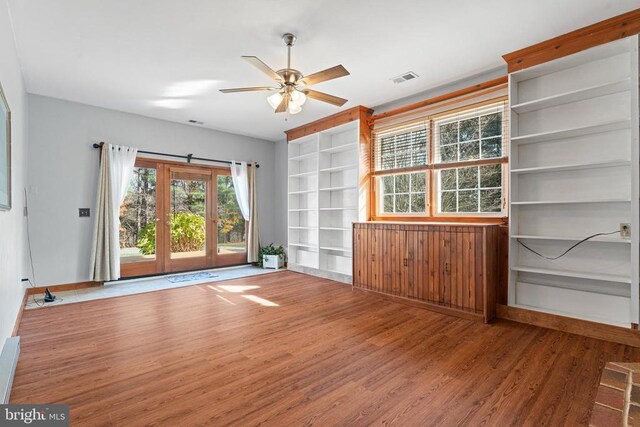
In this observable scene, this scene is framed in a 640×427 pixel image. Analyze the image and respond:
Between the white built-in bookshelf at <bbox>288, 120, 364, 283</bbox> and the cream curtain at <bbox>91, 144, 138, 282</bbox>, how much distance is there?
9.50 feet

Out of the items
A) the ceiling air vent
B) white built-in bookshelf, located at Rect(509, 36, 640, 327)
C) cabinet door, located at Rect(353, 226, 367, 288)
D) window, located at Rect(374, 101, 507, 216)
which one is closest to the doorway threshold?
cabinet door, located at Rect(353, 226, 367, 288)

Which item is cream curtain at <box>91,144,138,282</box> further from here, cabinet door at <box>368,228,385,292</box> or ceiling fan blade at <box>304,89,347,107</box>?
cabinet door at <box>368,228,385,292</box>

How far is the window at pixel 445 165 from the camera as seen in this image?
3629 mm

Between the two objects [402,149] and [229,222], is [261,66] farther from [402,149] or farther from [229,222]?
[229,222]

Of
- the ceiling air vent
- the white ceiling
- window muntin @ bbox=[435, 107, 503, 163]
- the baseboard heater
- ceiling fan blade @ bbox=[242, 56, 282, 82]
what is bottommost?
the baseboard heater

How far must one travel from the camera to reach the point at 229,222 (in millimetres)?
6332

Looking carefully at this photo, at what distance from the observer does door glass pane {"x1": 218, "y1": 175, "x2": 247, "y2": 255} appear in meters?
6.21

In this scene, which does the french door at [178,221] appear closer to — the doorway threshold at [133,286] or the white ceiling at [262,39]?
the doorway threshold at [133,286]

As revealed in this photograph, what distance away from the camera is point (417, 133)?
4.38 m

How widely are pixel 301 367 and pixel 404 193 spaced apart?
10.0 feet

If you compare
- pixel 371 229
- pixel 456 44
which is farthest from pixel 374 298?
pixel 456 44

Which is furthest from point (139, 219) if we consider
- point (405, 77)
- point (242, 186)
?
point (405, 77)

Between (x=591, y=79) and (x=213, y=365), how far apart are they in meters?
4.26

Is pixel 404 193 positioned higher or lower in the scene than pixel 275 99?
lower
